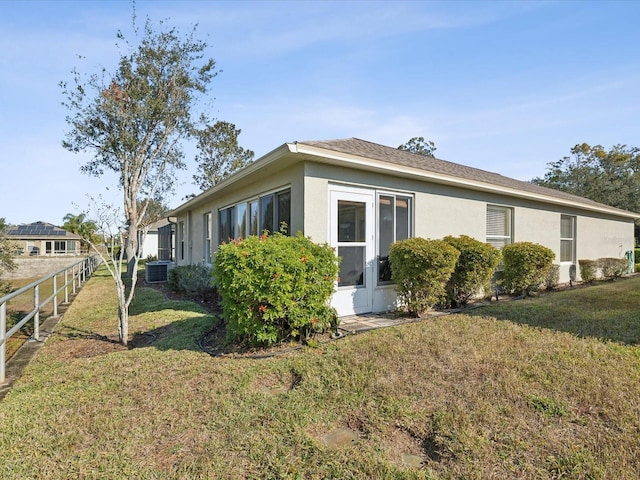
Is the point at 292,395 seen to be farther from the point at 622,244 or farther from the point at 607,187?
the point at 607,187

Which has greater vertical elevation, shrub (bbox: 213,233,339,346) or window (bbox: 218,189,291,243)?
window (bbox: 218,189,291,243)

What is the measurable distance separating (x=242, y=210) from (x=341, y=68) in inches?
181

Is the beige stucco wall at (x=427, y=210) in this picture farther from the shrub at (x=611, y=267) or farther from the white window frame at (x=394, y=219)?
the shrub at (x=611, y=267)

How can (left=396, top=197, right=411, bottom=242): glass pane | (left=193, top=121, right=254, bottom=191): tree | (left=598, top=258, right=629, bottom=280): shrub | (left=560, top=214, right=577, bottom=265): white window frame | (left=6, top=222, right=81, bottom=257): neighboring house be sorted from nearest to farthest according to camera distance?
(left=396, top=197, right=411, bottom=242): glass pane, (left=560, top=214, right=577, bottom=265): white window frame, (left=598, top=258, right=629, bottom=280): shrub, (left=193, top=121, right=254, bottom=191): tree, (left=6, top=222, right=81, bottom=257): neighboring house

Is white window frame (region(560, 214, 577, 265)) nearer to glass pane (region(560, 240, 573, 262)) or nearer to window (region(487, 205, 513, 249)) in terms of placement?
glass pane (region(560, 240, 573, 262))

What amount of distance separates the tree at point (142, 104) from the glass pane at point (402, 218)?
5.98m

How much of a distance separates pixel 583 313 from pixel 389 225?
3.69 metres

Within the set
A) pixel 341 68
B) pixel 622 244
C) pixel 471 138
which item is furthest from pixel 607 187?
pixel 341 68

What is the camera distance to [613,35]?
23.7 feet

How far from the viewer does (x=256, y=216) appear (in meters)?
7.81

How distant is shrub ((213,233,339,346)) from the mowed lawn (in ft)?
1.45

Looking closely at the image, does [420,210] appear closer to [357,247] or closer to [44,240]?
[357,247]

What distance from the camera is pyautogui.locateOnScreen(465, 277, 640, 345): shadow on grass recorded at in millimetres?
4842

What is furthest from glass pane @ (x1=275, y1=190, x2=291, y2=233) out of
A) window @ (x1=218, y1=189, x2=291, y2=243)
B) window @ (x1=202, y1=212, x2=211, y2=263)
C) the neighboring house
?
the neighboring house
